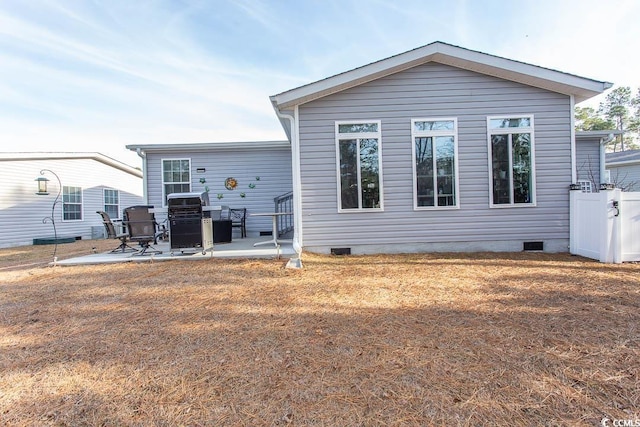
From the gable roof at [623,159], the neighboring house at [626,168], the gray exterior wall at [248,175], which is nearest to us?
the gray exterior wall at [248,175]

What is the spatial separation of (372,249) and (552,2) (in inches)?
307

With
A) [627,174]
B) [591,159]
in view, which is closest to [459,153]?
[591,159]

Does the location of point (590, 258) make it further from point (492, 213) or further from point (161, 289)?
point (161, 289)

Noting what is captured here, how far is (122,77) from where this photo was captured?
12.7 m

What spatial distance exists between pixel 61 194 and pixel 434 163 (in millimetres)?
13654

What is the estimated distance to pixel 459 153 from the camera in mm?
6293

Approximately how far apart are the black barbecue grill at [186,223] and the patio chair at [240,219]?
3.49 m

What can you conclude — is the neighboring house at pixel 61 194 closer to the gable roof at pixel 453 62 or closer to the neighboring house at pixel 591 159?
the gable roof at pixel 453 62

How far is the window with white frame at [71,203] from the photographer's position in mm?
12148

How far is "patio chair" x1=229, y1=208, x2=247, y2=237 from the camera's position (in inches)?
373

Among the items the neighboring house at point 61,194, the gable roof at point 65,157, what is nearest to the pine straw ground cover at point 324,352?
the neighboring house at point 61,194

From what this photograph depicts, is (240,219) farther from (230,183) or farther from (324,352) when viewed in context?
(324,352)

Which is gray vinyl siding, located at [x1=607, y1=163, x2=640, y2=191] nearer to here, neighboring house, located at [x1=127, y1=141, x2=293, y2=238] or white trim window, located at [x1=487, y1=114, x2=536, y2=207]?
white trim window, located at [x1=487, y1=114, x2=536, y2=207]

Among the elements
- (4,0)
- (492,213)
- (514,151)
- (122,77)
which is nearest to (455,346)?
(492,213)
